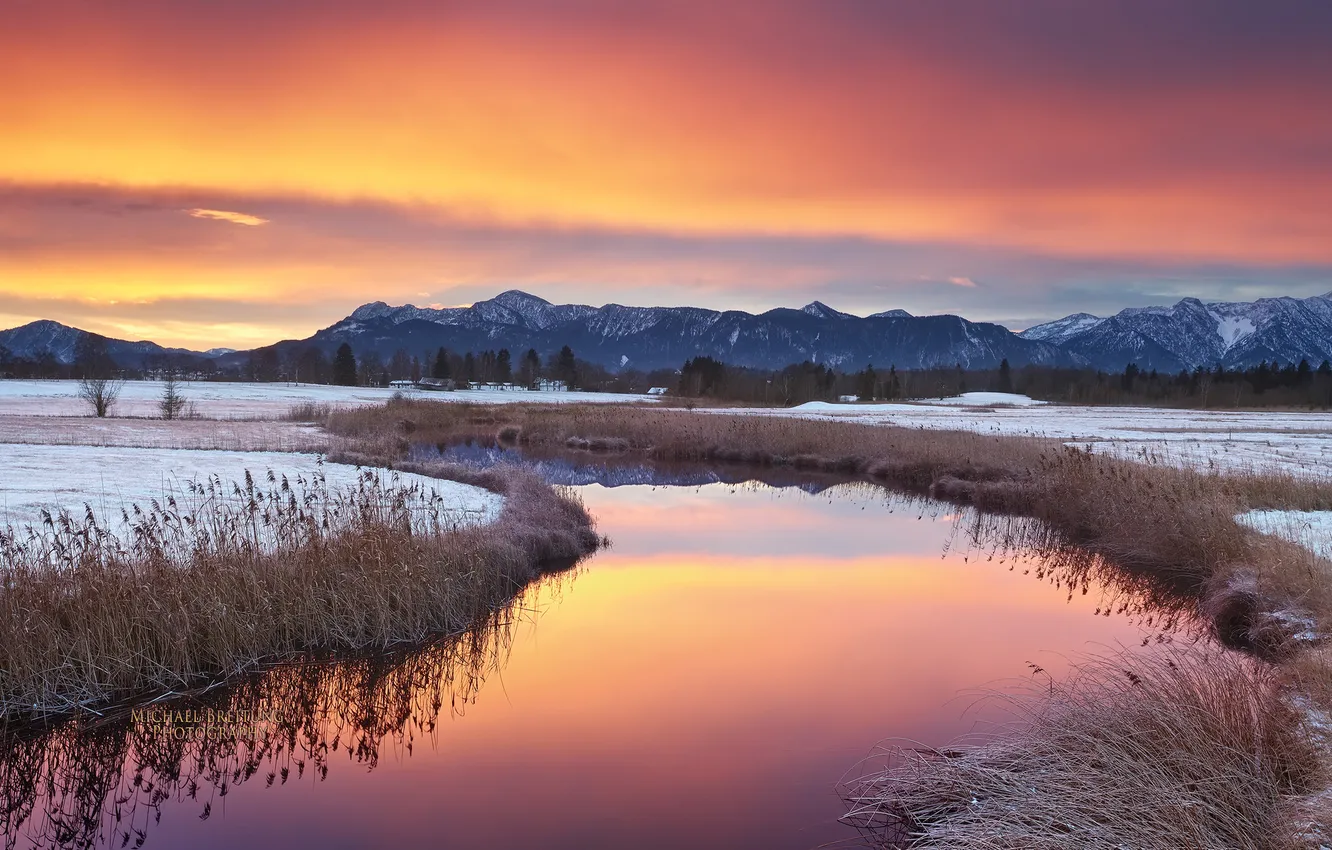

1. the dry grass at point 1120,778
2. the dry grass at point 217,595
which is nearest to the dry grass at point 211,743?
the dry grass at point 217,595

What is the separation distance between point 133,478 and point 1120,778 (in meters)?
22.3

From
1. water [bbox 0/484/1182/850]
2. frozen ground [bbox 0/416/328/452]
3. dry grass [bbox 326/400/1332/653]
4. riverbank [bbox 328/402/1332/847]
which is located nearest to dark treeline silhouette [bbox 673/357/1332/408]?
dry grass [bbox 326/400/1332/653]

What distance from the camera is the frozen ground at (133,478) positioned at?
50.0 feet

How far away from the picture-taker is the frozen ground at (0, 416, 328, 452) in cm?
3069

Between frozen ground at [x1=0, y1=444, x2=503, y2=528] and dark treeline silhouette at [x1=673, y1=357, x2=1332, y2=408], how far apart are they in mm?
82918

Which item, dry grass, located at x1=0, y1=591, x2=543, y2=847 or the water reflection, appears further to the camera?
the water reflection

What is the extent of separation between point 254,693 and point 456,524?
5.99m

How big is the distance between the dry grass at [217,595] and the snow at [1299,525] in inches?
562

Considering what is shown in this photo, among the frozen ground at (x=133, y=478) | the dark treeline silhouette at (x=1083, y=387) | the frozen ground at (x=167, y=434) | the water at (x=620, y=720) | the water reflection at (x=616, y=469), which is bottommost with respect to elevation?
the water at (x=620, y=720)

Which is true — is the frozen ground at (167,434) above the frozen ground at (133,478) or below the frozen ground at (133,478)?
above

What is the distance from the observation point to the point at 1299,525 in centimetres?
1479

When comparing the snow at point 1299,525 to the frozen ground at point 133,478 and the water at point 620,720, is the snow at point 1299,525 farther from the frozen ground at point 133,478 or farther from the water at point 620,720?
the frozen ground at point 133,478

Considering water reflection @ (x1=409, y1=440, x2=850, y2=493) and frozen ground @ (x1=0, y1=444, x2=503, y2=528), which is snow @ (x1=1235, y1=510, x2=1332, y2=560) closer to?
water reflection @ (x1=409, y1=440, x2=850, y2=493)

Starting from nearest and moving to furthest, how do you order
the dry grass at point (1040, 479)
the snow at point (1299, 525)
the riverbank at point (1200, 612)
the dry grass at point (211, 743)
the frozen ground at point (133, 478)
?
the riverbank at point (1200, 612) < the dry grass at point (211, 743) < the dry grass at point (1040, 479) < the snow at point (1299, 525) < the frozen ground at point (133, 478)
